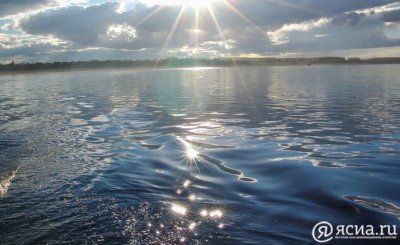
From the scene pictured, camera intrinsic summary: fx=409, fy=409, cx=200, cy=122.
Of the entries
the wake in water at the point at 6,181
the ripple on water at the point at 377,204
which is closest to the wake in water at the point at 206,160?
the ripple on water at the point at 377,204

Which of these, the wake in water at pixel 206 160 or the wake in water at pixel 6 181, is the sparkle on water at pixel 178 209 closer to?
the wake in water at pixel 206 160

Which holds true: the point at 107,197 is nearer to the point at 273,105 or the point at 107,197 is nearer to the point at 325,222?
the point at 325,222

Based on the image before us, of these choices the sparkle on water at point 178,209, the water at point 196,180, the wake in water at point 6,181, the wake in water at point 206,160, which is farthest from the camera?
the wake in water at point 206,160

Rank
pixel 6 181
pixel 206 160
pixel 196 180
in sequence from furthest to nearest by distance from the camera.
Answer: pixel 206 160 < pixel 196 180 < pixel 6 181

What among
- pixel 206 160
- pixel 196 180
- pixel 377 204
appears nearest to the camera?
pixel 377 204

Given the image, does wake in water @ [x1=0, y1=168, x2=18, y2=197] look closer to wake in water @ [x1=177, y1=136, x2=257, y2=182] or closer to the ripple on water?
wake in water @ [x1=177, y1=136, x2=257, y2=182]

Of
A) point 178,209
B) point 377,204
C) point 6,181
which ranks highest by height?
point 6,181

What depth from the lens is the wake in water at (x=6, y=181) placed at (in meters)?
11.5

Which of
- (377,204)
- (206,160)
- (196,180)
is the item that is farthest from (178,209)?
(206,160)

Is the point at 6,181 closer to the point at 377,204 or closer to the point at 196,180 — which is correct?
the point at 196,180

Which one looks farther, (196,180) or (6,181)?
(196,180)

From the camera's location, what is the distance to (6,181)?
1234 cm

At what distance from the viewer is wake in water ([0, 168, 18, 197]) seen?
1148 cm

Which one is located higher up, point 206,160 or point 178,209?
point 178,209
